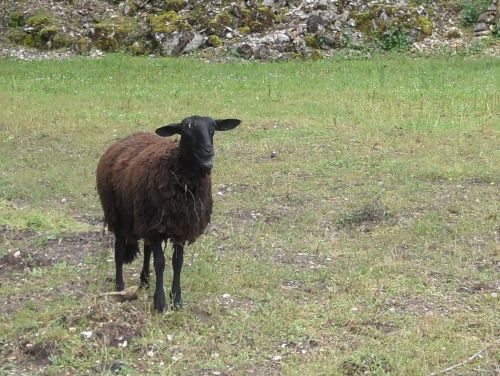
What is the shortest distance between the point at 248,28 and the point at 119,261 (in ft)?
64.1

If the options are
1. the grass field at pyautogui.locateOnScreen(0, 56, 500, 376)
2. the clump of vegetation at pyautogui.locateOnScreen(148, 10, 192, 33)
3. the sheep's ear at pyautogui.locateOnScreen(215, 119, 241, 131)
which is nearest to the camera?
the grass field at pyautogui.locateOnScreen(0, 56, 500, 376)

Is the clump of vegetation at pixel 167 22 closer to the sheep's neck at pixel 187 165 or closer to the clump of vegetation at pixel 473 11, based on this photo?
the clump of vegetation at pixel 473 11

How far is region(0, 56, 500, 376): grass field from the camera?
6.61 metres

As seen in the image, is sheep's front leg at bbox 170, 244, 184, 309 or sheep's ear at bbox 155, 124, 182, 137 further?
sheep's front leg at bbox 170, 244, 184, 309

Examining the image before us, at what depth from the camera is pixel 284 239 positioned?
9805 millimetres

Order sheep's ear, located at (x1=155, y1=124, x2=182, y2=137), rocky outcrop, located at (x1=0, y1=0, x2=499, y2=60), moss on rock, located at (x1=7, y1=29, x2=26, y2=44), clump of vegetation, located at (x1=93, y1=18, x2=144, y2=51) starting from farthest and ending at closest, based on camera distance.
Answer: moss on rock, located at (x1=7, y1=29, x2=26, y2=44), clump of vegetation, located at (x1=93, y1=18, x2=144, y2=51), rocky outcrop, located at (x1=0, y1=0, x2=499, y2=60), sheep's ear, located at (x1=155, y1=124, x2=182, y2=137)

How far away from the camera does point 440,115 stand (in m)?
16.8

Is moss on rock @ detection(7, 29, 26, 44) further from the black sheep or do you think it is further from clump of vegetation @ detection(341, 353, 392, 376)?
clump of vegetation @ detection(341, 353, 392, 376)

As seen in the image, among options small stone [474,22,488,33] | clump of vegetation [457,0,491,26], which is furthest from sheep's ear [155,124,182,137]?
clump of vegetation [457,0,491,26]

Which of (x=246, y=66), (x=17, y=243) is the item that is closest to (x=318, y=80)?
(x=246, y=66)

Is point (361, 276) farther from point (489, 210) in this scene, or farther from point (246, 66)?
point (246, 66)

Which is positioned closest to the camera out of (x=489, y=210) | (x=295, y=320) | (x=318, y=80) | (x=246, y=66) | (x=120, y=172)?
(x=295, y=320)

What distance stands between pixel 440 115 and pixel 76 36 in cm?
1497

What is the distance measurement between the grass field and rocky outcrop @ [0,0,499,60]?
6182 millimetres
